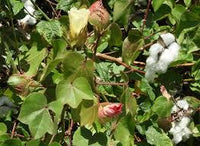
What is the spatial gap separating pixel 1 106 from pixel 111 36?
40cm

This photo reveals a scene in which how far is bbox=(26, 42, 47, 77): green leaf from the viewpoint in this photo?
164 cm

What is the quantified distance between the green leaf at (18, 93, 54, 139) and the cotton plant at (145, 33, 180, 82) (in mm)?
348

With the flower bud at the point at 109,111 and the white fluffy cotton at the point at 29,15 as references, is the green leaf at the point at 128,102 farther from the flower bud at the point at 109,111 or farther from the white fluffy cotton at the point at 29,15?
the white fluffy cotton at the point at 29,15

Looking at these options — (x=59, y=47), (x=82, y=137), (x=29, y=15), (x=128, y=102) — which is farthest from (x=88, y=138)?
(x=29, y=15)

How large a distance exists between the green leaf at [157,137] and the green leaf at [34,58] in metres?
0.37

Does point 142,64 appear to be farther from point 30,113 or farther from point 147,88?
point 30,113

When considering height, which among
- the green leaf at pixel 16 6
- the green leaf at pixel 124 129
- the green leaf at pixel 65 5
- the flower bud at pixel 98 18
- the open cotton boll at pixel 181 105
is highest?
the flower bud at pixel 98 18

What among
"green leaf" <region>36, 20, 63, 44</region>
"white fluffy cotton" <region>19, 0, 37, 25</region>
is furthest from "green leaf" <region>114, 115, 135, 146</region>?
"white fluffy cotton" <region>19, 0, 37, 25</region>

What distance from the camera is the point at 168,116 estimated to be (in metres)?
1.70

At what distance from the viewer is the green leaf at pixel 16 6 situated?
5.98ft

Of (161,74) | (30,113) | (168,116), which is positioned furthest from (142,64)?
(30,113)

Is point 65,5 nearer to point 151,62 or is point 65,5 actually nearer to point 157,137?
point 151,62

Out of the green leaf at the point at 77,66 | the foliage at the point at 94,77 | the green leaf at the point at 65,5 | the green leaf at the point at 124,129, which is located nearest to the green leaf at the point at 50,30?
the foliage at the point at 94,77

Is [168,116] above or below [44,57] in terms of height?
below
